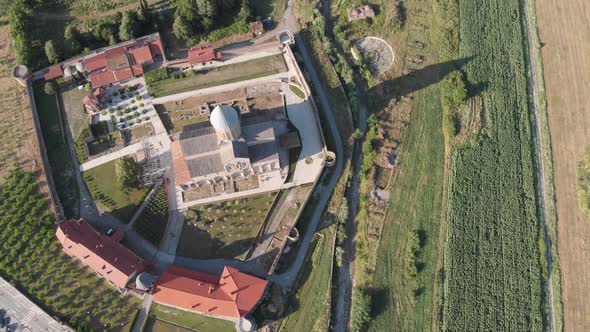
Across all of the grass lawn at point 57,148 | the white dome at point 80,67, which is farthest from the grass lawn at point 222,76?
the grass lawn at point 57,148

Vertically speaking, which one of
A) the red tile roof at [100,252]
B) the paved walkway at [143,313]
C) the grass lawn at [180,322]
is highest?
the red tile roof at [100,252]

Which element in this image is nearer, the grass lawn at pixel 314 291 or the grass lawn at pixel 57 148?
the grass lawn at pixel 314 291

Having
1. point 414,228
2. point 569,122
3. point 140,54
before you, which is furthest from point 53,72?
point 569,122

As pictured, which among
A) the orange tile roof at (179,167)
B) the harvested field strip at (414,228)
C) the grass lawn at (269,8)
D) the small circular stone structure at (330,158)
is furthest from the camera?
the grass lawn at (269,8)

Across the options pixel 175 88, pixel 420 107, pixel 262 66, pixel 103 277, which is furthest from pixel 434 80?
pixel 103 277

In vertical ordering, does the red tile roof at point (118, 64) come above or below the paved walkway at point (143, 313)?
above

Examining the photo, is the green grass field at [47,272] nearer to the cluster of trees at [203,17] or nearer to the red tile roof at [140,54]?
the red tile roof at [140,54]

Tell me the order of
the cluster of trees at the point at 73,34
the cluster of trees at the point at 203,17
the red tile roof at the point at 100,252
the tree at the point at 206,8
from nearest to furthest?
the red tile roof at the point at 100,252 → the cluster of trees at the point at 73,34 → the tree at the point at 206,8 → the cluster of trees at the point at 203,17
